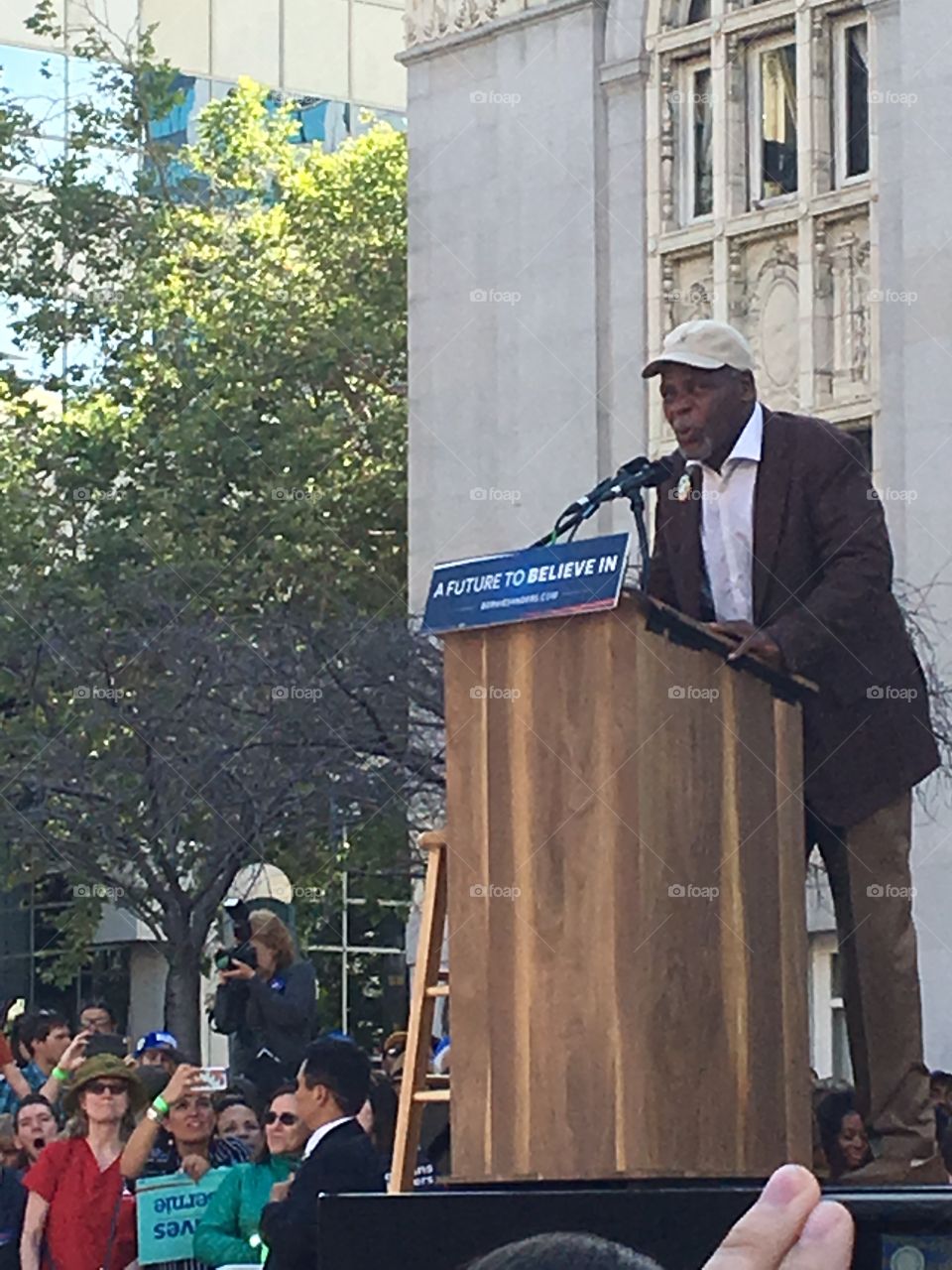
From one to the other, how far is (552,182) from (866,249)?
13.2 feet

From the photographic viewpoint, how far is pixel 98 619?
33156 mm

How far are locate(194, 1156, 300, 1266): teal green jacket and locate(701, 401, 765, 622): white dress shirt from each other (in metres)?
3.25

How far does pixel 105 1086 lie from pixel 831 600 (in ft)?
15.2

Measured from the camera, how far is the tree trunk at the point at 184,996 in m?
27.8

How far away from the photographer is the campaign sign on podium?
644 cm

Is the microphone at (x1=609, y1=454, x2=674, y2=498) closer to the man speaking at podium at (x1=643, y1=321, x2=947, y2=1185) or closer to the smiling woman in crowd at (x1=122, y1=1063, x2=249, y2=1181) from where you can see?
the man speaking at podium at (x1=643, y1=321, x2=947, y2=1185)

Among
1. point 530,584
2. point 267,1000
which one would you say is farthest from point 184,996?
point 530,584

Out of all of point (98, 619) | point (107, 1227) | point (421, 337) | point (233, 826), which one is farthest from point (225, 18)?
point (107, 1227)

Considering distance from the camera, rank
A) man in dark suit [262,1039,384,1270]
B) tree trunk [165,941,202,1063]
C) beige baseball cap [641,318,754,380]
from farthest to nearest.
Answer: tree trunk [165,941,202,1063], man in dark suit [262,1039,384,1270], beige baseball cap [641,318,754,380]

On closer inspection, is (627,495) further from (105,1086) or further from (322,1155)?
(105,1086)

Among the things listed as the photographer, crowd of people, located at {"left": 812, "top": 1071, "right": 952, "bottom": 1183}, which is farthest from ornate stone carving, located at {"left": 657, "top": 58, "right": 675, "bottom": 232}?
crowd of people, located at {"left": 812, "top": 1071, "right": 952, "bottom": 1183}

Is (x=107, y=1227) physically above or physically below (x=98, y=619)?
below

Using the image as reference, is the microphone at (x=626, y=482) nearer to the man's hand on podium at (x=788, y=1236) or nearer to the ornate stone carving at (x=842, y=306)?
the man's hand on podium at (x=788, y=1236)

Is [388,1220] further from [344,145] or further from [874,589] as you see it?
[344,145]
